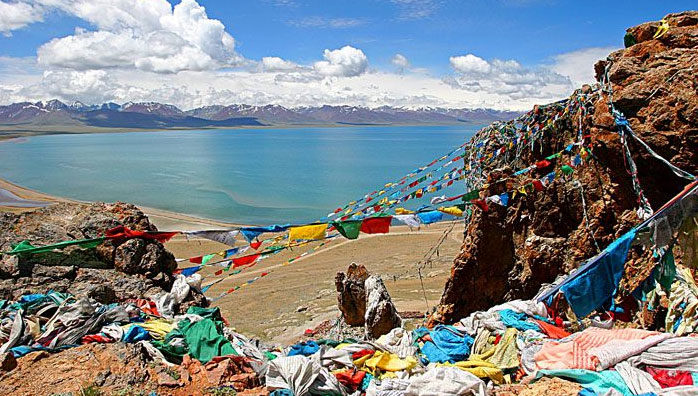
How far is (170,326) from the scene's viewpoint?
19.6 ft

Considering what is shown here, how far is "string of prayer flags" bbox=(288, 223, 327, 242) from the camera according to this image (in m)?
7.11

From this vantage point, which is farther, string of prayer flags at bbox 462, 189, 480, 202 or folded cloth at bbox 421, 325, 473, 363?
string of prayer flags at bbox 462, 189, 480, 202

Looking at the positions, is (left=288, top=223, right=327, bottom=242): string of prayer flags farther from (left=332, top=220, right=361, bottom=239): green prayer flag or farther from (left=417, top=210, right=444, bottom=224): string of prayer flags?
(left=417, top=210, right=444, bottom=224): string of prayer flags

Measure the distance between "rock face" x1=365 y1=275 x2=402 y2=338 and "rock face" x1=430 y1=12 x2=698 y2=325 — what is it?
1.05 meters

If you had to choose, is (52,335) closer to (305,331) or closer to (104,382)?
(104,382)

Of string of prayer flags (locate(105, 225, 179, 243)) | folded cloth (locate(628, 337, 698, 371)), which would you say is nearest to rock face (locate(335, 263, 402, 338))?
string of prayer flags (locate(105, 225, 179, 243))

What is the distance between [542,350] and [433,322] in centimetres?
653

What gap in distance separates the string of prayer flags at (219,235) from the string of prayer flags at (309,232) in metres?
0.83

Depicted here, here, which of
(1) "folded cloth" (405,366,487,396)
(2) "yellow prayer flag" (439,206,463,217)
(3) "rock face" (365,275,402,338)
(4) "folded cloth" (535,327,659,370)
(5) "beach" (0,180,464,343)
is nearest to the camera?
(1) "folded cloth" (405,366,487,396)

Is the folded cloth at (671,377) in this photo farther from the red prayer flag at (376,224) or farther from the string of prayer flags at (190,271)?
the string of prayer flags at (190,271)

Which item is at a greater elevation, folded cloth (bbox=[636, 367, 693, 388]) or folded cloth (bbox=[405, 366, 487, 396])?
folded cloth (bbox=[636, 367, 693, 388])

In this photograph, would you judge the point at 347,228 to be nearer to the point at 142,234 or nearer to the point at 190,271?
the point at 190,271

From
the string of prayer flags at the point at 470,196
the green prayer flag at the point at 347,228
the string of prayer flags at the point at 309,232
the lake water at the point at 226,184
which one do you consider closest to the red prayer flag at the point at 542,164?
the string of prayer flags at the point at 470,196

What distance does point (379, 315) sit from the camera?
1166cm
